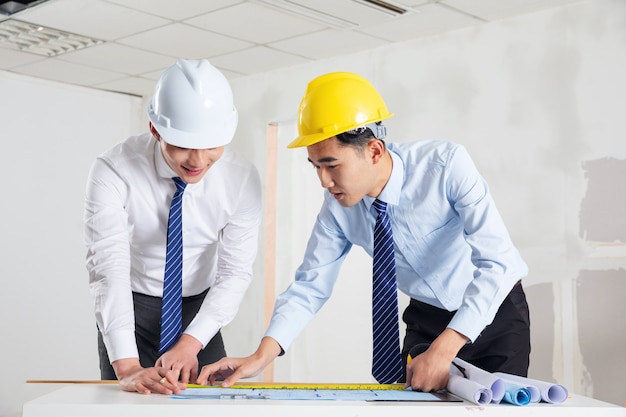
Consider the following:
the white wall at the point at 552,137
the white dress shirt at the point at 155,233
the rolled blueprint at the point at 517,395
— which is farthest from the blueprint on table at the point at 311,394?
the white wall at the point at 552,137

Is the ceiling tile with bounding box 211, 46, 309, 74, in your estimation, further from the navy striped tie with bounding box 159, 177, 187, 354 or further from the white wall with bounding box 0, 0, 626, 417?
the navy striped tie with bounding box 159, 177, 187, 354

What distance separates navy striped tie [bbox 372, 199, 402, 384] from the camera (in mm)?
2285

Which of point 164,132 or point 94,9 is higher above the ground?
point 94,9

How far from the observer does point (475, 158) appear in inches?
194

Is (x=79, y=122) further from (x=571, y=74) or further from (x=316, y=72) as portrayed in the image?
(x=571, y=74)

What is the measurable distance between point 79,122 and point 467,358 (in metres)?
A: 5.23

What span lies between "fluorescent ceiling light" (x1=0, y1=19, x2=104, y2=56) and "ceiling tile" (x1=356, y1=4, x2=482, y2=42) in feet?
6.21

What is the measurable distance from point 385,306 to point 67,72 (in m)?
4.75

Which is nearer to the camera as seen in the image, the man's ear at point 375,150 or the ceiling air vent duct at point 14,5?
the man's ear at point 375,150

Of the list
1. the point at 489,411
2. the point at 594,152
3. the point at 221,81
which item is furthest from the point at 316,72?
the point at 489,411

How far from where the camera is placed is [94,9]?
4.75m

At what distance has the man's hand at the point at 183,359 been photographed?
7.12 feet

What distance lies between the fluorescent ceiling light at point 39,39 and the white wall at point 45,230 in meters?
0.80

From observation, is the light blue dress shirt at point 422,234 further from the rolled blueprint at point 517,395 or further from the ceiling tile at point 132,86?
the ceiling tile at point 132,86
